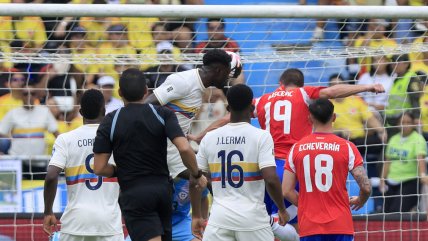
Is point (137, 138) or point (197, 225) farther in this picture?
point (197, 225)

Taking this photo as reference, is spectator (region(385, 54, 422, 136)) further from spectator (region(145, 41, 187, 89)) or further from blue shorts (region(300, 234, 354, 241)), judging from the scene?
blue shorts (region(300, 234, 354, 241))

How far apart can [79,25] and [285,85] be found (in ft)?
11.2

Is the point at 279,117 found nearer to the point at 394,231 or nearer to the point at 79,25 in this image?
the point at 394,231

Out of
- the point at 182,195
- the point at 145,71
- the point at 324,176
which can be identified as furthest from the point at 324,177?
the point at 145,71

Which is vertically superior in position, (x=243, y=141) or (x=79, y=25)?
(x=79, y=25)

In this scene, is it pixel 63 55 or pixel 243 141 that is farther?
pixel 63 55

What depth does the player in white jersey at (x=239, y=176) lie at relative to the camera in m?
9.55

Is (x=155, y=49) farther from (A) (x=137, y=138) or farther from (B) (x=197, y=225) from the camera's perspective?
(A) (x=137, y=138)

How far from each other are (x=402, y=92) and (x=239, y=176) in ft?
13.8

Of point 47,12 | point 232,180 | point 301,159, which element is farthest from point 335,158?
point 47,12

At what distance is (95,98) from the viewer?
9.94 metres

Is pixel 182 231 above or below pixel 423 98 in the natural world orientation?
below

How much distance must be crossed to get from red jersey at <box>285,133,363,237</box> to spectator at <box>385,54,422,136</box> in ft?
11.4

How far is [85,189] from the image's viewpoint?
398 inches
